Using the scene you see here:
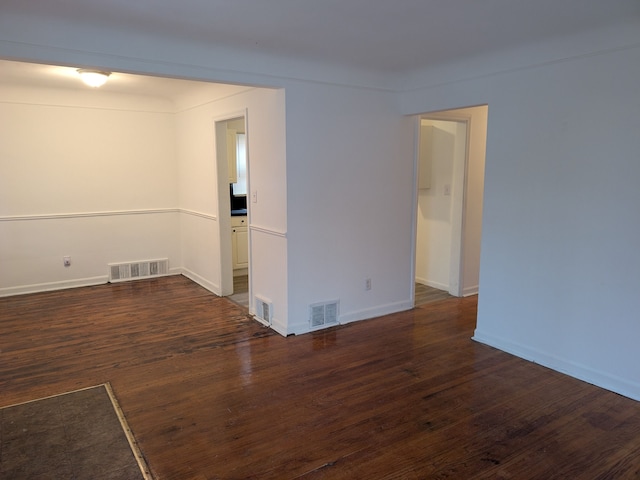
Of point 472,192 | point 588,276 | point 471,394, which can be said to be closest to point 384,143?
point 472,192

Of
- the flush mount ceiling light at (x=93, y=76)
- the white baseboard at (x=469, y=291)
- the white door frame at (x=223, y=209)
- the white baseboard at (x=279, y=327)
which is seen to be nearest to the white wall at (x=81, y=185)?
the flush mount ceiling light at (x=93, y=76)

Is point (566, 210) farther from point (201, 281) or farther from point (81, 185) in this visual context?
point (81, 185)

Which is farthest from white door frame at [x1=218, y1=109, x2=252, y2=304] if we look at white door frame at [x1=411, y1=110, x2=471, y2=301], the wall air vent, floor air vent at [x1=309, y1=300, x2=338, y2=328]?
white door frame at [x1=411, y1=110, x2=471, y2=301]

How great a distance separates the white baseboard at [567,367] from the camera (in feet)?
9.55

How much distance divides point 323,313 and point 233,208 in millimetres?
2978

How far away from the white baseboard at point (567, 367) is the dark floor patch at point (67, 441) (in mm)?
2775

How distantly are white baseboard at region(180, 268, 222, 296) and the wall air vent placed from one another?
3.28ft

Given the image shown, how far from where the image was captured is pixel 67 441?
2434mm

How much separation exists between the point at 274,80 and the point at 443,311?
2823 mm

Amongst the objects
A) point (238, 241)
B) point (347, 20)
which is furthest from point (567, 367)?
point (238, 241)

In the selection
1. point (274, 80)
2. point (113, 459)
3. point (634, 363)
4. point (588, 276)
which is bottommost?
point (113, 459)

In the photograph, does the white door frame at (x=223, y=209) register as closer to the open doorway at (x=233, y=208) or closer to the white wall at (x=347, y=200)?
the open doorway at (x=233, y=208)

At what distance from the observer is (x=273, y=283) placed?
162 inches

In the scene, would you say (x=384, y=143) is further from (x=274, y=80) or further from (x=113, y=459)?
(x=113, y=459)
